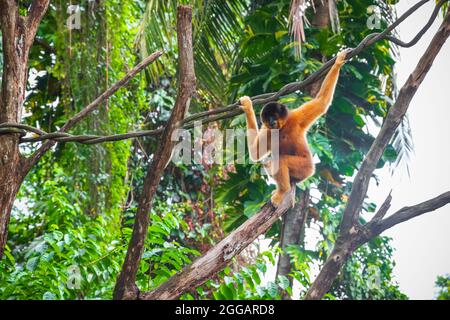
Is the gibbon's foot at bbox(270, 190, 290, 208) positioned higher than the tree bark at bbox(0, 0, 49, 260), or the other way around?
the tree bark at bbox(0, 0, 49, 260)

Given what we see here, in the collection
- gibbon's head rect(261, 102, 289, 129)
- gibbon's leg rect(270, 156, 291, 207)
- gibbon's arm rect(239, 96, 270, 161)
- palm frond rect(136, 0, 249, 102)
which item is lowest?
gibbon's leg rect(270, 156, 291, 207)

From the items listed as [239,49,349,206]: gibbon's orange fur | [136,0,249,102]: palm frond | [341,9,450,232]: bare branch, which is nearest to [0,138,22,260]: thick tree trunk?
[239,49,349,206]: gibbon's orange fur

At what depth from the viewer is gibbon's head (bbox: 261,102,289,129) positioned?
19.0ft

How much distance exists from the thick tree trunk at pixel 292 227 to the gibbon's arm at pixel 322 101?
3166 millimetres

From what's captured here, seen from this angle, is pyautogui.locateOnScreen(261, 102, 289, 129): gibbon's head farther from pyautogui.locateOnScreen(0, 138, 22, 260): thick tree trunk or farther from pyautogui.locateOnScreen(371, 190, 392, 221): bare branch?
pyautogui.locateOnScreen(0, 138, 22, 260): thick tree trunk

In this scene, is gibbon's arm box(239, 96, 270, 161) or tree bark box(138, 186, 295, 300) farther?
gibbon's arm box(239, 96, 270, 161)

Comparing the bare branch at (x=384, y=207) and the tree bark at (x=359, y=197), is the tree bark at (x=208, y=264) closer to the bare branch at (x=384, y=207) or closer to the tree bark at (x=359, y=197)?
the bare branch at (x=384, y=207)

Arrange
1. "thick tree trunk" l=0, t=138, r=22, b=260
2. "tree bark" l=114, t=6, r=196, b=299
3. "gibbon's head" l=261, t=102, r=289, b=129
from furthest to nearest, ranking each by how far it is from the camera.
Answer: "gibbon's head" l=261, t=102, r=289, b=129
"thick tree trunk" l=0, t=138, r=22, b=260
"tree bark" l=114, t=6, r=196, b=299

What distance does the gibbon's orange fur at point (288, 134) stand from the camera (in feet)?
18.6

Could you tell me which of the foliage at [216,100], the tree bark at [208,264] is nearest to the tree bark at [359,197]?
the foliage at [216,100]

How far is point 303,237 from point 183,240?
2686 millimetres

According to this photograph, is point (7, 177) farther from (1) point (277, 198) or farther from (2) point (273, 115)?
(2) point (273, 115)

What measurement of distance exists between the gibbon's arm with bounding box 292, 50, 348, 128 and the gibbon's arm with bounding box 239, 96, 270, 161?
1.23 ft
